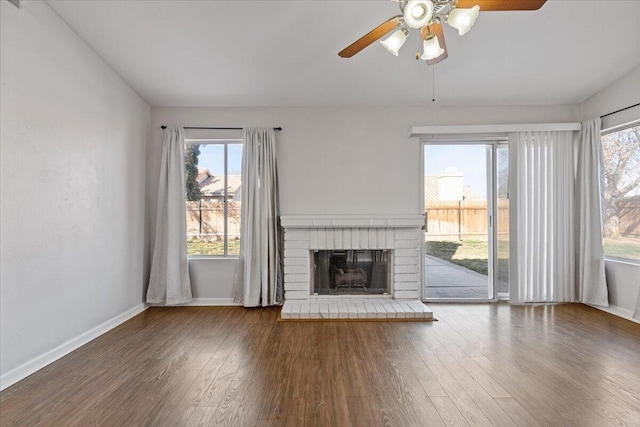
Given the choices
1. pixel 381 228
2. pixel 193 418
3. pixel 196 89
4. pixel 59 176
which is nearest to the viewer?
pixel 193 418

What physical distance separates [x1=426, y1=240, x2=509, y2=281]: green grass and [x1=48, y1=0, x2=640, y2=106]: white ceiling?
1850 mm

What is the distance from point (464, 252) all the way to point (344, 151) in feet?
6.93

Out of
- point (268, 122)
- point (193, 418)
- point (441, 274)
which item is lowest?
point (193, 418)

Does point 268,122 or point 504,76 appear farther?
point 268,122

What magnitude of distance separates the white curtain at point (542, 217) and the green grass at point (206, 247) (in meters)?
3.64

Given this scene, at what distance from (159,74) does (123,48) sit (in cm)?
45

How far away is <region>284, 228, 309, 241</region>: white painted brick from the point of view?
4289 millimetres

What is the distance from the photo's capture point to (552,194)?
14.3ft

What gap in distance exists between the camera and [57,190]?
2.82 metres

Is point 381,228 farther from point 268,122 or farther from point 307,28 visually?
point 307,28

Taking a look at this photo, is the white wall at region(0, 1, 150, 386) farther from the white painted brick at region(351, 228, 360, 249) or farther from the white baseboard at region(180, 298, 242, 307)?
the white painted brick at region(351, 228, 360, 249)

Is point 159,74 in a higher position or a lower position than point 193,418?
higher

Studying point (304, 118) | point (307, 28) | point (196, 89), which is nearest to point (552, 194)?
point (304, 118)

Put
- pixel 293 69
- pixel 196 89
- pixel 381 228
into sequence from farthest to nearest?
pixel 381 228 → pixel 196 89 → pixel 293 69
